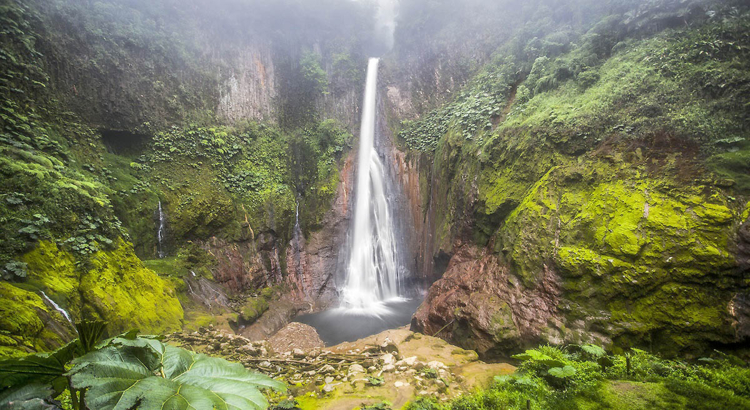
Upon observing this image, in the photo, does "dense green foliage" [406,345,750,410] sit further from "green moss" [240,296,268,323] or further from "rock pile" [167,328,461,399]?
"green moss" [240,296,268,323]

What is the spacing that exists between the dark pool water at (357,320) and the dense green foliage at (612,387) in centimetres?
607

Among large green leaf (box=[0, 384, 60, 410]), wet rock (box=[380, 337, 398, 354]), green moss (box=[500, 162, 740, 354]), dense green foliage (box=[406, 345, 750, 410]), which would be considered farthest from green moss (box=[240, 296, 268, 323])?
large green leaf (box=[0, 384, 60, 410])

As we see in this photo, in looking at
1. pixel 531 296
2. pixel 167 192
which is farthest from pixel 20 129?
pixel 531 296

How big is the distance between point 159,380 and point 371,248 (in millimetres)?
12491

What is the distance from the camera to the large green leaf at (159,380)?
0.91 m

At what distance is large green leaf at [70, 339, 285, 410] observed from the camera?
35.9 inches

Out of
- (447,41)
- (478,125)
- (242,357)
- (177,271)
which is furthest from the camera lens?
(447,41)

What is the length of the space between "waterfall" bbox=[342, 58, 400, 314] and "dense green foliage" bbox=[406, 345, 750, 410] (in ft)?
26.8

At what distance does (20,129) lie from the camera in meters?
7.55

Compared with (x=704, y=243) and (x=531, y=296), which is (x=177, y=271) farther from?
(x=704, y=243)

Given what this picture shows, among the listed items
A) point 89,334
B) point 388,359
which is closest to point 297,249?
point 388,359

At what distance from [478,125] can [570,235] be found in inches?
218

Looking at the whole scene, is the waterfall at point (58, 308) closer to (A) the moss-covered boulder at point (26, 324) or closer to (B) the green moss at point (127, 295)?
(A) the moss-covered boulder at point (26, 324)

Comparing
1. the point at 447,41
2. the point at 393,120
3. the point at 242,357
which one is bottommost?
the point at 242,357
